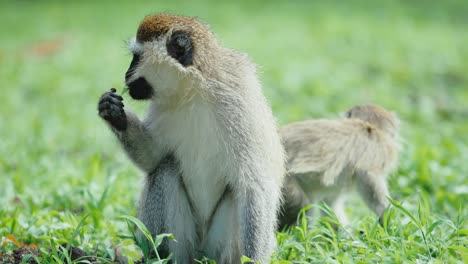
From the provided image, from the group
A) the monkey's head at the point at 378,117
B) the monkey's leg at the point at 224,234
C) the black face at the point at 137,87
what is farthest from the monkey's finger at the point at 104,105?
the monkey's head at the point at 378,117

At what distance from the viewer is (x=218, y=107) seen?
4387mm

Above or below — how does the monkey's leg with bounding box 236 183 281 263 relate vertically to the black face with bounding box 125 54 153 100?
below

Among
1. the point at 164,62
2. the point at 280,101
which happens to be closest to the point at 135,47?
the point at 164,62

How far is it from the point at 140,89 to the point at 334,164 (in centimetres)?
220

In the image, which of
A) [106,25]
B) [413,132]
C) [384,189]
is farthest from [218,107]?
[106,25]

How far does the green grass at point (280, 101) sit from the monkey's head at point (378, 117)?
2.25ft

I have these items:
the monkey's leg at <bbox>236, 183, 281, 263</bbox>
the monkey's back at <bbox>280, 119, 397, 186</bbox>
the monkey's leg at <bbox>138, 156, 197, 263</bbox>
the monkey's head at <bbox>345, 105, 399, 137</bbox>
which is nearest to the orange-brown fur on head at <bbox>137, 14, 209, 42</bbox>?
the monkey's leg at <bbox>138, 156, 197, 263</bbox>

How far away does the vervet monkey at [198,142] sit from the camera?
436cm

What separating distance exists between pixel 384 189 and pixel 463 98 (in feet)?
18.9

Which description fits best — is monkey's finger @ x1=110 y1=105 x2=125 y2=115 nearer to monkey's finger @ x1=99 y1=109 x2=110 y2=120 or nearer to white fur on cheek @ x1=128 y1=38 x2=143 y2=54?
monkey's finger @ x1=99 y1=109 x2=110 y2=120

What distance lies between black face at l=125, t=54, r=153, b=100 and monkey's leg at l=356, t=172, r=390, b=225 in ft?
7.70

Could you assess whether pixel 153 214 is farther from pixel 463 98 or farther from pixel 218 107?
pixel 463 98

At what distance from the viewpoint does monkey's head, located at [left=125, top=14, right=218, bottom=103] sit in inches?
172

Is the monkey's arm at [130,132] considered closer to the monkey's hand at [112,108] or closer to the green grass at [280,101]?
the monkey's hand at [112,108]
